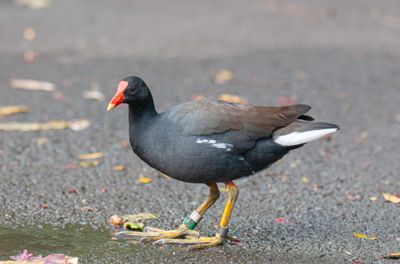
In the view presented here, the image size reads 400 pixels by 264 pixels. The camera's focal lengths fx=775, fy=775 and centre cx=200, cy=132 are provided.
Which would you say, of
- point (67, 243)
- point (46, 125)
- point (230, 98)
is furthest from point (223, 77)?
point (67, 243)

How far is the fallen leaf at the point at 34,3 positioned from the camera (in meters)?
12.1

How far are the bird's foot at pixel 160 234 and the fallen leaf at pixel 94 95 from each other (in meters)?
3.57

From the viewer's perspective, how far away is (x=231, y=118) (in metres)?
4.64

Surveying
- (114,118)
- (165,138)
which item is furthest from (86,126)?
(165,138)

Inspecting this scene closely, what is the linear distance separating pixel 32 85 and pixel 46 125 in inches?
52.1

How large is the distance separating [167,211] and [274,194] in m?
0.89

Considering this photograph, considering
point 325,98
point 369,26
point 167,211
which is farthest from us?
point 369,26

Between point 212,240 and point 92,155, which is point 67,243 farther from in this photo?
point 92,155

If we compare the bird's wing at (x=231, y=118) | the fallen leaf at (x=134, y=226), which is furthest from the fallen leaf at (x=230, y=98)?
the fallen leaf at (x=134, y=226)

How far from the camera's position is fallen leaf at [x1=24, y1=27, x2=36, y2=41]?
33.8ft

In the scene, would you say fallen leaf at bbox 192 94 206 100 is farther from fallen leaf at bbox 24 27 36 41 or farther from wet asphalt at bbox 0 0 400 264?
fallen leaf at bbox 24 27 36 41

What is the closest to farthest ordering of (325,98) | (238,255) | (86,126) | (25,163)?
1. (238,255)
2. (25,163)
3. (86,126)
4. (325,98)

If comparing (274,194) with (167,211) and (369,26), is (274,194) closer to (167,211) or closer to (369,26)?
(167,211)

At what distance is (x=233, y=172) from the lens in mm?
4582
